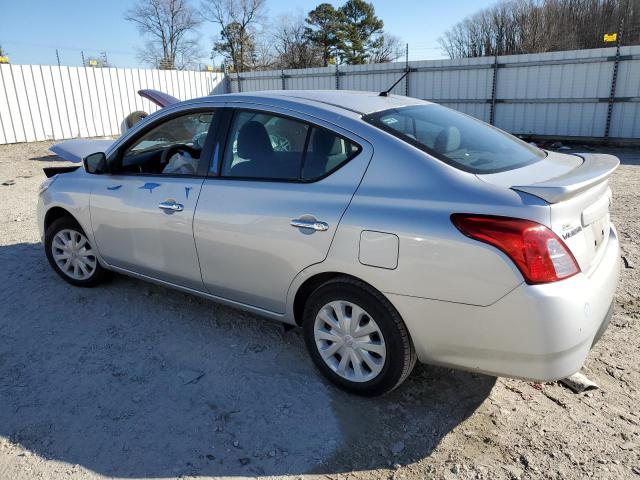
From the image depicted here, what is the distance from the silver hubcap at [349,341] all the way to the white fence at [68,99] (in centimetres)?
1534

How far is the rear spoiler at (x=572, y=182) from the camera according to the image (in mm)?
2211

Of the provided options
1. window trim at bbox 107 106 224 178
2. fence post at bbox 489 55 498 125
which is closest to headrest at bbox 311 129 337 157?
window trim at bbox 107 106 224 178

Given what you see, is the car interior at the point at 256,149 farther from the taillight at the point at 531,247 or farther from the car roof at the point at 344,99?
Answer: the taillight at the point at 531,247

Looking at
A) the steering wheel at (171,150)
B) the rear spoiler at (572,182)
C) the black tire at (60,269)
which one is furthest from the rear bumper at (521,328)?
the black tire at (60,269)

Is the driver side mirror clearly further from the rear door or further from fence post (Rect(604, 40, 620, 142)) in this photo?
fence post (Rect(604, 40, 620, 142))

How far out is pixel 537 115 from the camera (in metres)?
14.4

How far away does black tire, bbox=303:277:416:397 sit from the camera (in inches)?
100

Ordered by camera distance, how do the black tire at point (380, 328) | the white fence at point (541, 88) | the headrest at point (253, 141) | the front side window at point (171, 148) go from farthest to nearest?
the white fence at point (541, 88) < the front side window at point (171, 148) < the headrest at point (253, 141) < the black tire at point (380, 328)

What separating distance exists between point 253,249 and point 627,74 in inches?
534

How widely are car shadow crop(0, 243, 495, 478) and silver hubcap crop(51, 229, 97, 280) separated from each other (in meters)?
0.49

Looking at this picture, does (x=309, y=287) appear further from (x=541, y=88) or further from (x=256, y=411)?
(x=541, y=88)

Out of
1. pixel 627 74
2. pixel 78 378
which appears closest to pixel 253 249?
pixel 78 378

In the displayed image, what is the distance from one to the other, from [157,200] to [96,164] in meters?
0.82

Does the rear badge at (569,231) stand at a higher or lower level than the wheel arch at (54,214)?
higher
